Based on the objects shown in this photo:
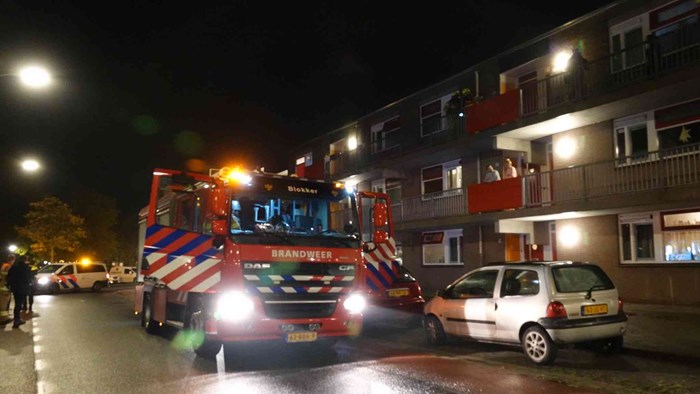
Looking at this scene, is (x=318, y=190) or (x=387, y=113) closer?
(x=318, y=190)

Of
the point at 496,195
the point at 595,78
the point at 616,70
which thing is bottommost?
the point at 496,195

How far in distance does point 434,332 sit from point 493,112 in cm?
1121

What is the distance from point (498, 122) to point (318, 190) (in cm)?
1157

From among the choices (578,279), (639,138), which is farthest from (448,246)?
(578,279)

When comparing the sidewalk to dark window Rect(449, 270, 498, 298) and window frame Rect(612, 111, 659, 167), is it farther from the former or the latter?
window frame Rect(612, 111, 659, 167)

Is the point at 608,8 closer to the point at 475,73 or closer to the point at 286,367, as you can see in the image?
the point at 475,73

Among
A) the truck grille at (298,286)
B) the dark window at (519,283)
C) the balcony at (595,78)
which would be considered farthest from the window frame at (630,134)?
the truck grille at (298,286)

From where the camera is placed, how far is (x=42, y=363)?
8883mm

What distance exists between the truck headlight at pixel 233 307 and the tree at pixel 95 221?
5151cm

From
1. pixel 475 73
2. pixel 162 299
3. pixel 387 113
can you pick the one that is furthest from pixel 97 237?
pixel 162 299

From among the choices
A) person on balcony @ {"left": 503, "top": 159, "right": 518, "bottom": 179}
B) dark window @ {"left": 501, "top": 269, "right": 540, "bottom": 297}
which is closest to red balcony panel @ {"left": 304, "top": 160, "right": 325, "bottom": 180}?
person on balcony @ {"left": 503, "top": 159, "right": 518, "bottom": 179}

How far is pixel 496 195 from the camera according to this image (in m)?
18.9

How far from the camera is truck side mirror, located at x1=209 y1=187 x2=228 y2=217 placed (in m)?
8.38

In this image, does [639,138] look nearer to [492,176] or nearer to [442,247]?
[492,176]
